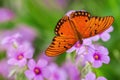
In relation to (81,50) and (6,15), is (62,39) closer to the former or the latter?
(81,50)

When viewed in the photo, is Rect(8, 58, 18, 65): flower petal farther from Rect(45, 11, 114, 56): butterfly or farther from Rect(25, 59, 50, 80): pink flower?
Rect(45, 11, 114, 56): butterfly

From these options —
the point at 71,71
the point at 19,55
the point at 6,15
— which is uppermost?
the point at 6,15

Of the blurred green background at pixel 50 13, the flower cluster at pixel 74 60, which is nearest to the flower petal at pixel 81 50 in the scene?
the flower cluster at pixel 74 60

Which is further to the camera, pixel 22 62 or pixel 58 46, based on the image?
pixel 22 62

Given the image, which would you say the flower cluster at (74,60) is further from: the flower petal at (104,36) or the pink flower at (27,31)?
the pink flower at (27,31)

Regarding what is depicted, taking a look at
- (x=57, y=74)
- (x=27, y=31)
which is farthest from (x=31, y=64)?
(x=27, y=31)
